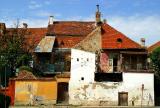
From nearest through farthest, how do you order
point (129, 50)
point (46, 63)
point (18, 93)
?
point (18, 93)
point (129, 50)
point (46, 63)

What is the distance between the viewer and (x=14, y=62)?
62312mm

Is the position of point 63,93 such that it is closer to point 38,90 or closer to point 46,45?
point 38,90

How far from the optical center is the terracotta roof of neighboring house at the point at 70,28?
67.7 metres

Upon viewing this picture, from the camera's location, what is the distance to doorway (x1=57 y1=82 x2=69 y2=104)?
55.7 meters

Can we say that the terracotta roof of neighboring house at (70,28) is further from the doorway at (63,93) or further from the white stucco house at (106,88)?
the white stucco house at (106,88)

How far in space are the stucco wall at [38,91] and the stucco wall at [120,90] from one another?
279 cm

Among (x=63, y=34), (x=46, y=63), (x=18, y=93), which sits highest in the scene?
(x=63, y=34)

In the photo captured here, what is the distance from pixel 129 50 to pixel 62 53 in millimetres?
10527

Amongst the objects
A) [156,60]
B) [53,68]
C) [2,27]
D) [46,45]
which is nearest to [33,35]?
[2,27]

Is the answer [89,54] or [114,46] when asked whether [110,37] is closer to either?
[114,46]

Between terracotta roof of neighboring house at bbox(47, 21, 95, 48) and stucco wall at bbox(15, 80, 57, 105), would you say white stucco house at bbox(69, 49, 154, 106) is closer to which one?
stucco wall at bbox(15, 80, 57, 105)

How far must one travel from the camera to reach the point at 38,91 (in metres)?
54.1

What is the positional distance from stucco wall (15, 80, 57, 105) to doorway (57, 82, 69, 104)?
1.83 m

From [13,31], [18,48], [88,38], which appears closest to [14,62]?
[18,48]
